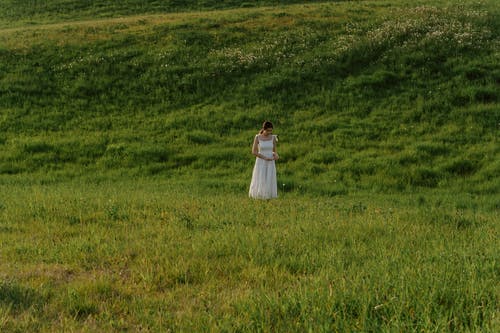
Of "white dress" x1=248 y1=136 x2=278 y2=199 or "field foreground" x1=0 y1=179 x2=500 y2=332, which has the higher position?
"field foreground" x1=0 y1=179 x2=500 y2=332

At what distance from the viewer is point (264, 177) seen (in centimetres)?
1409

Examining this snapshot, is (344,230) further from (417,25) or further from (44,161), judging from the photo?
(417,25)

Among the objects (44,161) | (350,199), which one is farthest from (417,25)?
(44,161)

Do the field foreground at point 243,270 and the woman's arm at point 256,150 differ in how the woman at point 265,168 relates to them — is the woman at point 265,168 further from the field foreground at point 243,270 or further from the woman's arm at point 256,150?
the field foreground at point 243,270

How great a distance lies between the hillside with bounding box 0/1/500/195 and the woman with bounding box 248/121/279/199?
2.15 meters

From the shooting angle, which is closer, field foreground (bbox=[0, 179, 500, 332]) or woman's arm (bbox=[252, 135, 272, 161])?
field foreground (bbox=[0, 179, 500, 332])

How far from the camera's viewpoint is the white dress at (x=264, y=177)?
46.1 feet

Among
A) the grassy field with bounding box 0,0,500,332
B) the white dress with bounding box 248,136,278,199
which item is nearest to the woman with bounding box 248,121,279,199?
the white dress with bounding box 248,136,278,199

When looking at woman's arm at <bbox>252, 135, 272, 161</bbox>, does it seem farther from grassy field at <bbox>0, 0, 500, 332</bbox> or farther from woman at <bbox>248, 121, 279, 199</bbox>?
grassy field at <bbox>0, 0, 500, 332</bbox>

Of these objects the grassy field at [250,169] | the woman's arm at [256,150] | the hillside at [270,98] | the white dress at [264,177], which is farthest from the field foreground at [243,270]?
the hillside at [270,98]

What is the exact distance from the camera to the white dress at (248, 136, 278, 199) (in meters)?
14.0

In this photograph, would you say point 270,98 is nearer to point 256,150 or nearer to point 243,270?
point 256,150

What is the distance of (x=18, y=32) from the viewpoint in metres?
36.4

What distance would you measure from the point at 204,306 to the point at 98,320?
107cm
